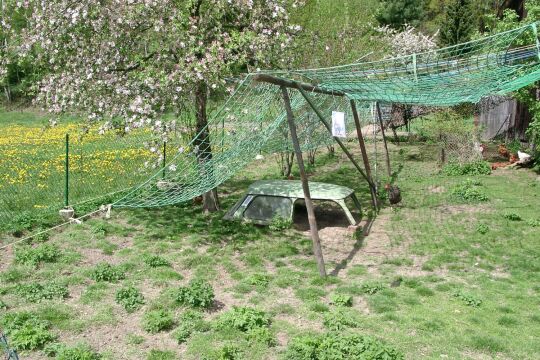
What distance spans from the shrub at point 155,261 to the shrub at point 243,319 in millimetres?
1971

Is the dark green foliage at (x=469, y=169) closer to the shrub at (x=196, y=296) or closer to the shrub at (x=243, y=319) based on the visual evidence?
the shrub at (x=196, y=296)

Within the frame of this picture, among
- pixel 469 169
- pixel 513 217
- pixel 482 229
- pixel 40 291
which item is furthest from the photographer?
pixel 469 169

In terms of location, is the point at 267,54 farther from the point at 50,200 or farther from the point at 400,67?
the point at 50,200

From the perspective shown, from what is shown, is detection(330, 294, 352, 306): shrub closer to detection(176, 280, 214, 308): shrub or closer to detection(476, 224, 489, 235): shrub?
detection(176, 280, 214, 308): shrub

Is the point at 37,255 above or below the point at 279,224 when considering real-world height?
above

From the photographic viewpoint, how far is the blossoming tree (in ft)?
26.2

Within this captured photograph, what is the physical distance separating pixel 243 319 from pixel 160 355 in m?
0.90

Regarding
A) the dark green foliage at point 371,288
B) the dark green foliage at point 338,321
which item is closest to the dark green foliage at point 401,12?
the dark green foliage at point 371,288

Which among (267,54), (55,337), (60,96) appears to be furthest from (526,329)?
(60,96)

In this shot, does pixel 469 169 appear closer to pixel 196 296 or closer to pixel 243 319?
pixel 196 296

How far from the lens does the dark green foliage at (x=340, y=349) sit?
4484mm

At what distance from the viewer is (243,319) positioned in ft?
17.1

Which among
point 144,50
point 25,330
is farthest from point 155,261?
point 144,50

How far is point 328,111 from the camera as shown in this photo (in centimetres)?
1013
